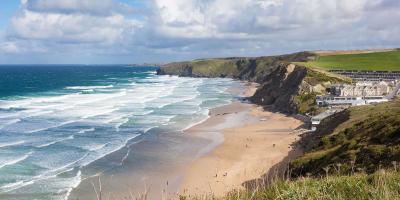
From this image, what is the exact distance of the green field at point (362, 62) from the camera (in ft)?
321

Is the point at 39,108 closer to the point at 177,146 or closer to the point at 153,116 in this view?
the point at 153,116

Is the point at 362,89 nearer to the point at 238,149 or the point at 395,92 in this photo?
the point at 395,92

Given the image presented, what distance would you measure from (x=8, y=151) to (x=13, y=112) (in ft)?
91.6

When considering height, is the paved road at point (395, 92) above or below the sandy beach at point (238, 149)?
above

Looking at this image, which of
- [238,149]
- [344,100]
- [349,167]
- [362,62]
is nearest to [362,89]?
[344,100]

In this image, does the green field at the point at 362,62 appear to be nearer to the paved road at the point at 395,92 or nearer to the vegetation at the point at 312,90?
the vegetation at the point at 312,90

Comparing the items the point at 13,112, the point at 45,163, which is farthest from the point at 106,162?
the point at 13,112

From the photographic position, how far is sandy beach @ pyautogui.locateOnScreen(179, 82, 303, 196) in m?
33.1

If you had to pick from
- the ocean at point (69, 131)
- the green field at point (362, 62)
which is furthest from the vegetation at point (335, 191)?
the green field at point (362, 62)

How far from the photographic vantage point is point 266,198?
31.0 ft

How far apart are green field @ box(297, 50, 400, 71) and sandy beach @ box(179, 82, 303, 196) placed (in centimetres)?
3822

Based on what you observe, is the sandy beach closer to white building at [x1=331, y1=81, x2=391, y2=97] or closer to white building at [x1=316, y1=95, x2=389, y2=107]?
white building at [x1=316, y1=95, x2=389, y2=107]

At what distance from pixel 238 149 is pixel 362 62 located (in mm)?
72764

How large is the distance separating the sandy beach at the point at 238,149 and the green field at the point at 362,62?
38222mm
